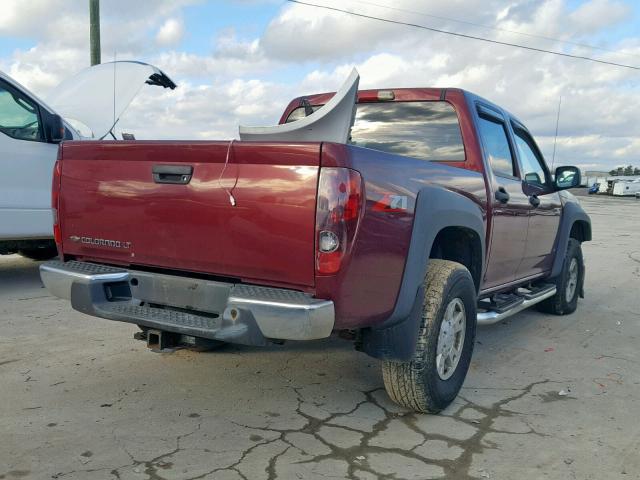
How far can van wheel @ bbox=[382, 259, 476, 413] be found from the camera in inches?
139

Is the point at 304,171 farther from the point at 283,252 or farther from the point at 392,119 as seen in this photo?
the point at 392,119

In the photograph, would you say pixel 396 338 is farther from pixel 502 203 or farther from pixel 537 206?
pixel 537 206

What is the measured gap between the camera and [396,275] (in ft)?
10.6

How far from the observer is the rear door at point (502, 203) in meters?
4.55

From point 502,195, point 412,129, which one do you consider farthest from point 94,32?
point 502,195

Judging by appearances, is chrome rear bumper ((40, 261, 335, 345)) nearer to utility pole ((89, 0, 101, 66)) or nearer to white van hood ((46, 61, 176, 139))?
white van hood ((46, 61, 176, 139))

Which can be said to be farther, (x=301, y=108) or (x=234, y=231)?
(x=301, y=108)

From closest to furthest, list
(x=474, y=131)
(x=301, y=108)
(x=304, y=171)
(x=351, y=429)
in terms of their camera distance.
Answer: (x=304, y=171) < (x=351, y=429) < (x=474, y=131) < (x=301, y=108)

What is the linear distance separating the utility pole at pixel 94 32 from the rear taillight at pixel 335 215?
12.5 meters

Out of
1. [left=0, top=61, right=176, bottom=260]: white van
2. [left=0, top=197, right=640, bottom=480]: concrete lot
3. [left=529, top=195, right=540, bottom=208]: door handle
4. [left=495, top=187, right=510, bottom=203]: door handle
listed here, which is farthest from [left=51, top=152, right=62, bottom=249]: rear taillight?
[left=529, top=195, right=540, bottom=208]: door handle

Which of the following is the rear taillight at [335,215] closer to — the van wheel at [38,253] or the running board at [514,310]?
the running board at [514,310]

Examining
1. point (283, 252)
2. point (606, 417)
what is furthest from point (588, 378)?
point (283, 252)

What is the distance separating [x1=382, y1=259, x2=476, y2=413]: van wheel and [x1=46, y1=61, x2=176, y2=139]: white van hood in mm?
5394

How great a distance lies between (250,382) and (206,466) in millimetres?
1194
